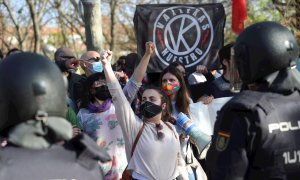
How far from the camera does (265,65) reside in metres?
3.52

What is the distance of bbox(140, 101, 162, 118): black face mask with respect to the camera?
17.8ft

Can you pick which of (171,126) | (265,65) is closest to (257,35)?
(265,65)

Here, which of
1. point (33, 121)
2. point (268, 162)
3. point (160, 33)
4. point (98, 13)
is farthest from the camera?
point (98, 13)

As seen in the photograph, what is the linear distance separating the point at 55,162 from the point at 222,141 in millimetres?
1105

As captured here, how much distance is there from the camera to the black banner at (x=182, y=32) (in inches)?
327

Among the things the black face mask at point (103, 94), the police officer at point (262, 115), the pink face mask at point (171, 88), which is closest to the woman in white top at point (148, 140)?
the black face mask at point (103, 94)

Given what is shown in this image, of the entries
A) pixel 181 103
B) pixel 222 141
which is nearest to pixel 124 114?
pixel 181 103

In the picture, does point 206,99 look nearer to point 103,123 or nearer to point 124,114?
point 103,123

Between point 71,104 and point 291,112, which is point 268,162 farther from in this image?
point 71,104

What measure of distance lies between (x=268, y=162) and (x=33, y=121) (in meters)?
1.31

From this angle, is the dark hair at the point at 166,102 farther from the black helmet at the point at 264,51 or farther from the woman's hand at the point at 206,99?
the black helmet at the point at 264,51

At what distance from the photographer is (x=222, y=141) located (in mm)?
3412

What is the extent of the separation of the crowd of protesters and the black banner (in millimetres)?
1591

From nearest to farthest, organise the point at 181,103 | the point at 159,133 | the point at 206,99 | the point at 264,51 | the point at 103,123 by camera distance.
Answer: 1. the point at 264,51
2. the point at 159,133
3. the point at 103,123
4. the point at 181,103
5. the point at 206,99
